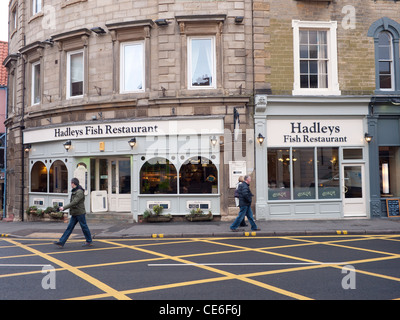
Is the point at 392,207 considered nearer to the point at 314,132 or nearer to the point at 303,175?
the point at 303,175

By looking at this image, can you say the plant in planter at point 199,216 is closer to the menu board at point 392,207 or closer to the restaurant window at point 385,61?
the menu board at point 392,207

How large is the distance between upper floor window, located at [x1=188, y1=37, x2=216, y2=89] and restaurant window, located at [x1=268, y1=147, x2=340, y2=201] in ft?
13.0

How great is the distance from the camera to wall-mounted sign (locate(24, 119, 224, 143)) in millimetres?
14109

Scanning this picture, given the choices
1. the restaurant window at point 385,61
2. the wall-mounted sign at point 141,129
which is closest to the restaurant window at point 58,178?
the wall-mounted sign at point 141,129

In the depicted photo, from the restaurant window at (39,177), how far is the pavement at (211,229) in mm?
3207

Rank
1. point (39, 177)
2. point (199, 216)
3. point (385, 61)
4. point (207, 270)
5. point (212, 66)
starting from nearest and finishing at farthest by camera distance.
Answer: point (207, 270), point (199, 216), point (212, 66), point (385, 61), point (39, 177)

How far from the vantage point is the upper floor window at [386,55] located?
49.0 feet

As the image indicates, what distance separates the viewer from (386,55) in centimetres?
1520

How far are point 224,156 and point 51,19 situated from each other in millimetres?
10483

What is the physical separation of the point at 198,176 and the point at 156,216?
2333 millimetres

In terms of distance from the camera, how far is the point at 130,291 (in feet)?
18.1

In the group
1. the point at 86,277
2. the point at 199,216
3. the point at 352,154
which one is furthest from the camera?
the point at 352,154

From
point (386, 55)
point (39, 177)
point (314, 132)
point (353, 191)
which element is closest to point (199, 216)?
point (314, 132)

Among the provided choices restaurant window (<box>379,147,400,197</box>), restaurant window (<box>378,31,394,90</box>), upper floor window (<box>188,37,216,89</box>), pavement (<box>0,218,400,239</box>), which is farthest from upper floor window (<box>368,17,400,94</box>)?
upper floor window (<box>188,37,216,89</box>)
